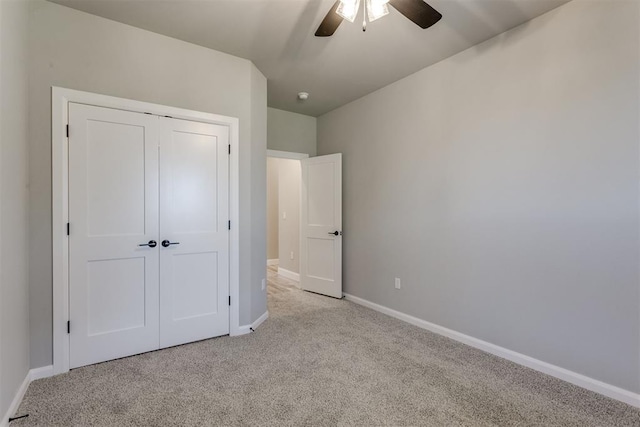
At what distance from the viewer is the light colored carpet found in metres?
1.81

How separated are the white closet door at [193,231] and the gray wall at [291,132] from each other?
60.9 inches

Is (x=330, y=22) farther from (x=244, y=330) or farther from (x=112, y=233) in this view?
(x=244, y=330)

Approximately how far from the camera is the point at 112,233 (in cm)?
247

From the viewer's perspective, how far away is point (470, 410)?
1.88 metres

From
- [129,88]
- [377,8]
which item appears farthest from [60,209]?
[377,8]

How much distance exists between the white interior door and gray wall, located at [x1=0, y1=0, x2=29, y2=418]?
3.16 meters

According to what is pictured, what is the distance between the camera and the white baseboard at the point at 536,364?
6.50 feet

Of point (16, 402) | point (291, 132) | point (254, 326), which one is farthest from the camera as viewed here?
point (291, 132)

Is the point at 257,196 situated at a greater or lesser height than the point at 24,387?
greater

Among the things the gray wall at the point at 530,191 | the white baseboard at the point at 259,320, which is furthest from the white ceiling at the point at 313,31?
the white baseboard at the point at 259,320

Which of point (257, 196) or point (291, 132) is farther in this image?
point (291, 132)

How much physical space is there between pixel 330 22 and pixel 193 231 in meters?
2.07

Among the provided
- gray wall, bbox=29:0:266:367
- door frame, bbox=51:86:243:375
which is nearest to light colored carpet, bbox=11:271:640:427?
door frame, bbox=51:86:243:375

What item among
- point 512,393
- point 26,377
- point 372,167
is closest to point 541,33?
point 372,167
